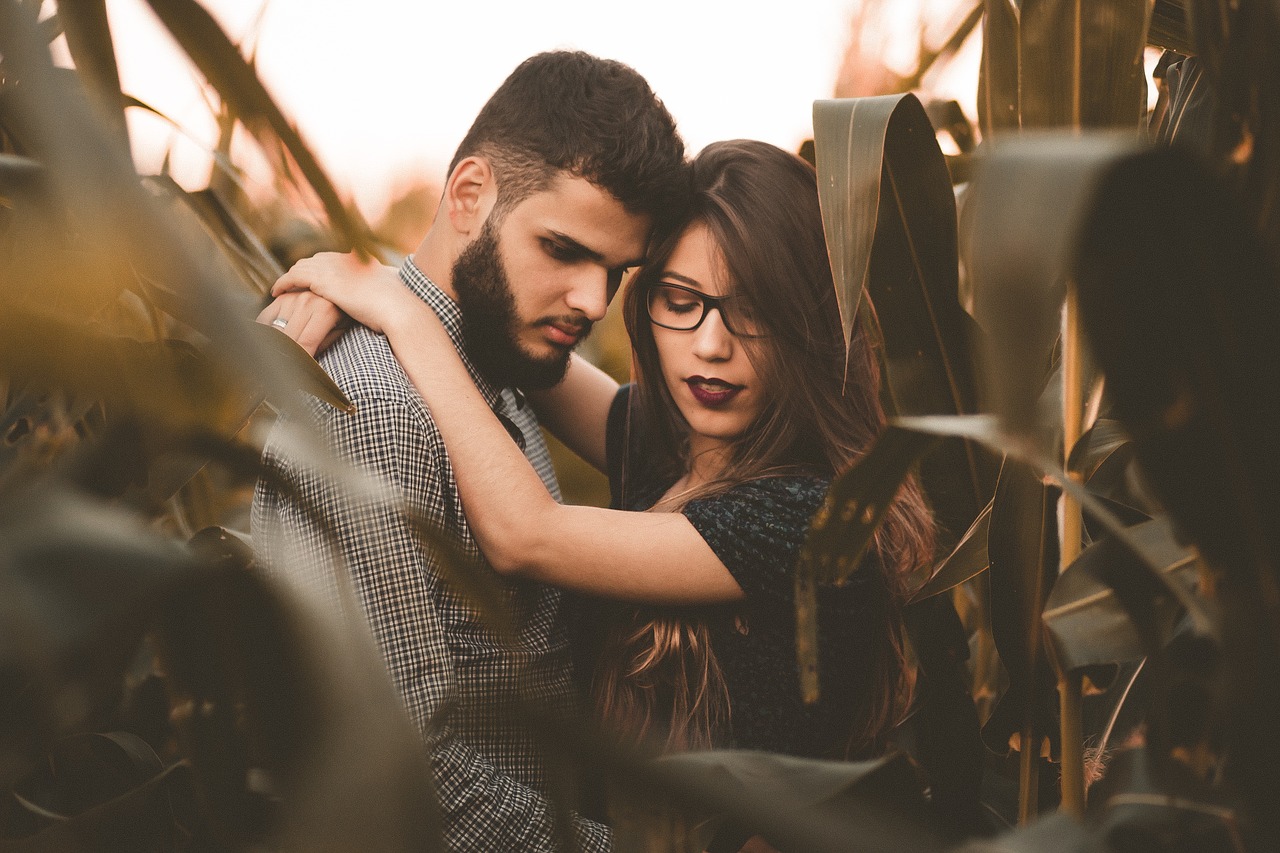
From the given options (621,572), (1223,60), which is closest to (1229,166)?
(1223,60)

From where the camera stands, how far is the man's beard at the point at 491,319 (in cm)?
105

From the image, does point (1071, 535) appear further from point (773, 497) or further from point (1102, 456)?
point (773, 497)

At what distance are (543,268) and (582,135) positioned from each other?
161mm

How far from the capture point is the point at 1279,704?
300mm

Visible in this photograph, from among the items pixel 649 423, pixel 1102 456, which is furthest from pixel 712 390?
pixel 1102 456

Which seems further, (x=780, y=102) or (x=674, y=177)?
(x=780, y=102)

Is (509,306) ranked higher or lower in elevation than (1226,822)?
higher

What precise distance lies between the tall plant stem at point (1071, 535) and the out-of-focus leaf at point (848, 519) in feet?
0.55

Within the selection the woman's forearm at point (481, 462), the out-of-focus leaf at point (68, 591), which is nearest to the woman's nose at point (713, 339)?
Answer: the woman's forearm at point (481, 462)

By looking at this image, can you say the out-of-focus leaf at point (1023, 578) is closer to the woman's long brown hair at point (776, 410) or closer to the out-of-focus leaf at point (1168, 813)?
the out-of-focus leaf at point (1168, 813)

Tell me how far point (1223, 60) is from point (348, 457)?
697 millimetres

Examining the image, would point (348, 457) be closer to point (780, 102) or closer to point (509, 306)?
point (509, 306)

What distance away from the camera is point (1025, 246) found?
0.67 ft

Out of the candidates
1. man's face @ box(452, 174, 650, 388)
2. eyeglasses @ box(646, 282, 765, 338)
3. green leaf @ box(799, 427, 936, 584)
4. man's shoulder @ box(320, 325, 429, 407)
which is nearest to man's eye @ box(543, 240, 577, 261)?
man's face @ box(452, 174, 650, 388)
